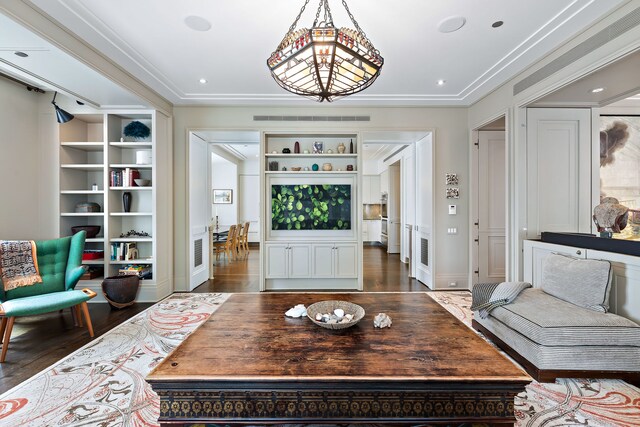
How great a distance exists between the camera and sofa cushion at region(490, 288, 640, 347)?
7.15 feet

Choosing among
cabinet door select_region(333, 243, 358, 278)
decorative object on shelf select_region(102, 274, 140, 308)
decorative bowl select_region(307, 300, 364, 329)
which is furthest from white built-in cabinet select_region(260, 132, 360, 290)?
decorative bowl select_region(307, 300, 364, 329)

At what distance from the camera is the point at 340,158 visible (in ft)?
16.5

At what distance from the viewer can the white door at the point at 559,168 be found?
3.65m

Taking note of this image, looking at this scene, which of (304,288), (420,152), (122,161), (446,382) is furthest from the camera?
(420,152)

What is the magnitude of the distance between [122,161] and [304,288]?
3748 millimetres

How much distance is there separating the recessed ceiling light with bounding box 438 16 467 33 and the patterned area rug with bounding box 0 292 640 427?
333 centimetres

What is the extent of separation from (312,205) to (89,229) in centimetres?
354

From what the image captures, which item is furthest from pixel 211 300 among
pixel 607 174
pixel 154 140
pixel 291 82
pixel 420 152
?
pixel 607 174

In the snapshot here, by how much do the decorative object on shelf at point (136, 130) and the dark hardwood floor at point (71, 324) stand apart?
2628mm

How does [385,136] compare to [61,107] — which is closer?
[61,107]

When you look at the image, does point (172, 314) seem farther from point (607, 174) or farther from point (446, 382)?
point (607, 174)

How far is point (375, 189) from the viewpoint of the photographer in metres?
9.85

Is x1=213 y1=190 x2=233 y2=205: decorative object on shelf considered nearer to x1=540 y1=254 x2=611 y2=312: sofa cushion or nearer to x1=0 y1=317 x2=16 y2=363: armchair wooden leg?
x1=0 y1=317 x2=16 y2=363: armchair wooden leg

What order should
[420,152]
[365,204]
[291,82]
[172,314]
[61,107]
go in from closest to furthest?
[291,82], [172,314], [61,107], [420,152], [365,204]
